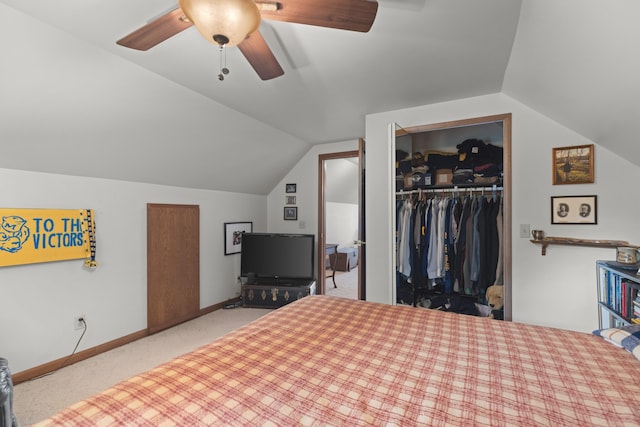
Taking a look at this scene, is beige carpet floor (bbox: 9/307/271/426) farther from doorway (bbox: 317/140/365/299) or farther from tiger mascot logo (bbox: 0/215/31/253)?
doorway (bbox: 317/140/365/299)

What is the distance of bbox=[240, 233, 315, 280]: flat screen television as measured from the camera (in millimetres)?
3994

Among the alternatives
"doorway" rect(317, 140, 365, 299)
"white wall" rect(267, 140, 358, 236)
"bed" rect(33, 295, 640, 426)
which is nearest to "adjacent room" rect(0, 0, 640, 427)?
"bed" rect(33, 295, 640, 426)

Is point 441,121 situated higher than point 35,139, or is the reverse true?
point 441,121

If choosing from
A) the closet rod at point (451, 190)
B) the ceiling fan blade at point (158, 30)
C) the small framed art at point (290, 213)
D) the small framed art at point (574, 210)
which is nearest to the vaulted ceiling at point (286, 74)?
the ceiling fan blade at point (158, 30)

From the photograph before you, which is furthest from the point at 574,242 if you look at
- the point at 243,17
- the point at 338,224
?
the point at 338,224

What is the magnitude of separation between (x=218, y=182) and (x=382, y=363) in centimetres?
326

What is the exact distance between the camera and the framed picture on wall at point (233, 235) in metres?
4.06

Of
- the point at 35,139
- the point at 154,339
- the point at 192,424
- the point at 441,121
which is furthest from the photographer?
the point at 154,339

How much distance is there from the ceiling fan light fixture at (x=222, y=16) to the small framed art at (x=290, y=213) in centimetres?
353

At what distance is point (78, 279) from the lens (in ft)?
8.30

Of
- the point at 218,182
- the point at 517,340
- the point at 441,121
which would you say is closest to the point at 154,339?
the point at 218,182

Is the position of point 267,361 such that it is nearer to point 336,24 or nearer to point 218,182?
point 336,24

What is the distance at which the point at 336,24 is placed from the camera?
1226mm

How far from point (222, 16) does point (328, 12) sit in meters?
0.41
